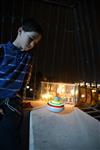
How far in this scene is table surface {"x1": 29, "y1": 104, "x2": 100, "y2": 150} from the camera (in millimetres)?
787

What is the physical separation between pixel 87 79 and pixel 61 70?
0.89ft

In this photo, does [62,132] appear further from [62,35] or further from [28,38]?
[62,35]

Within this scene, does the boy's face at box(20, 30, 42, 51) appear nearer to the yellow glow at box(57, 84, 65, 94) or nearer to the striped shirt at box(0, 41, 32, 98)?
the striped shirt at box(0, 41, 32, 98)

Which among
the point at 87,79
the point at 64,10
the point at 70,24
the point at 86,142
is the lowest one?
the point at 86,142

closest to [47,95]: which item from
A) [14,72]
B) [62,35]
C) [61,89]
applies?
[61,89]

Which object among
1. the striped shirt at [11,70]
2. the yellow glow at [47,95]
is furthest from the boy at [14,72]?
the yellow glow at [47,95]

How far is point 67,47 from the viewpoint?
187 cm

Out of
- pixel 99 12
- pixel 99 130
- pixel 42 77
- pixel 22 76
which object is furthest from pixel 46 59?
pixel 99 130

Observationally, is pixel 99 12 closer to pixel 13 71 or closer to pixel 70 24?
pixel 70 24

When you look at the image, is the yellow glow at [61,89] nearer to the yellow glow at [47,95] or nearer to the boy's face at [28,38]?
the yellow glow at [47,95]

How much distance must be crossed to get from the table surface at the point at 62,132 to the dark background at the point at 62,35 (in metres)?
0.65

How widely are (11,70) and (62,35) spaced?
1027mm

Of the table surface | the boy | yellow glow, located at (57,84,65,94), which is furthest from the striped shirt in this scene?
yellow glow, located at (57,84,65,94)

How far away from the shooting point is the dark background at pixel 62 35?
5.44ft
